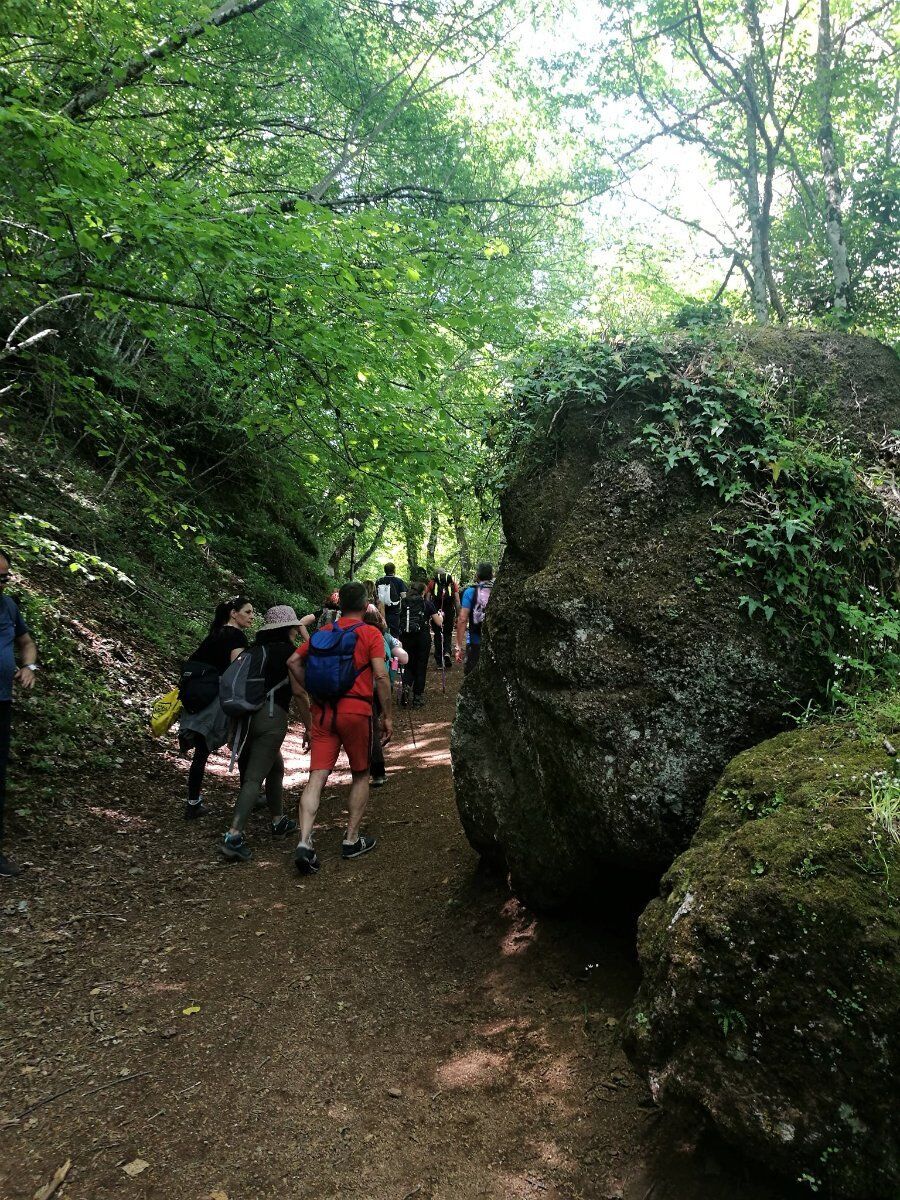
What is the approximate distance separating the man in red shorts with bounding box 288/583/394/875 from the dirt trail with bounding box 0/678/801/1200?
0.29 metres

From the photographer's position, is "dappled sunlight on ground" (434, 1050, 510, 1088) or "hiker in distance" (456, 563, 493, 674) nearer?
"dappled sunlight on ground" (434, 1050, 510, 1088)

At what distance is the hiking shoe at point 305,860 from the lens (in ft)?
18.5

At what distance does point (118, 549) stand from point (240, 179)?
6139 millimetres

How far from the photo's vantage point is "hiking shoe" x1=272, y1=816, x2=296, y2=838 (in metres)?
6.66

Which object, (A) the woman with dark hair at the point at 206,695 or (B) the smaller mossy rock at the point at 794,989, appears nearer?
(B) the smaller mossy rock at the point at 794,989

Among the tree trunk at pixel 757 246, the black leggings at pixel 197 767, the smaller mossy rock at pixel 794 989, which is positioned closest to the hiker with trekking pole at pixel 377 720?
the black leggings at pixel 197 767

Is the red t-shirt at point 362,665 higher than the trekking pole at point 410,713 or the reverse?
higher

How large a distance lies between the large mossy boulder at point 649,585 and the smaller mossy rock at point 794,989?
2.82 ft

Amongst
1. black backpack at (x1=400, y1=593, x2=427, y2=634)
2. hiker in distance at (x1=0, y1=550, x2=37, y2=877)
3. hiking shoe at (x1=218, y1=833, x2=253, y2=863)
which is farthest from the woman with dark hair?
black backpack at (x1=400, y1=593, x2=427, y2=634)

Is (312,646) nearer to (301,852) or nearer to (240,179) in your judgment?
(301,852)

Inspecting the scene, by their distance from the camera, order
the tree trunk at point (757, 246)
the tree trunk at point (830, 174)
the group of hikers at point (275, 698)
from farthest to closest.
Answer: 1. the tree trunk at point (757, 246)
2. the tree trunk at point (830, 174)
3. the group of hikers at point (275, 698)

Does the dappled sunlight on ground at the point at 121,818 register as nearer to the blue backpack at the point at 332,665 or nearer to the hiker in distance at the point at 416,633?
the blue backpack at the point at 332,665

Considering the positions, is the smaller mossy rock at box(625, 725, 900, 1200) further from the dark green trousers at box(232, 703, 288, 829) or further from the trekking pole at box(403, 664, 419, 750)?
the trekking pole at box(403, 664, 419, 750)

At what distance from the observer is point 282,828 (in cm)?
669
